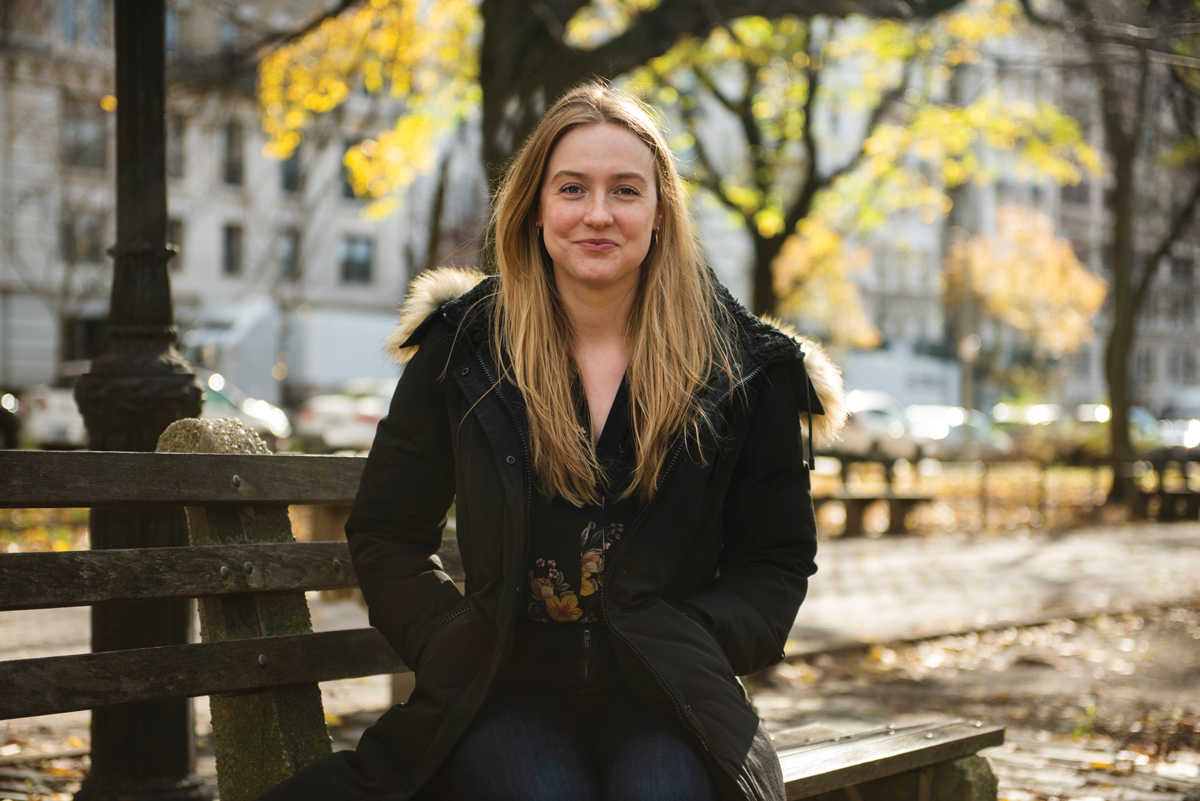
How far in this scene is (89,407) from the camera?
12.1 feet

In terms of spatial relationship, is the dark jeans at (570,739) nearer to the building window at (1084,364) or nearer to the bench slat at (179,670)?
the bench slat at (179,670)

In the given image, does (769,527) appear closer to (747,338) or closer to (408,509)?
(747,338)

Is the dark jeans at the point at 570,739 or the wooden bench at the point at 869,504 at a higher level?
the dark jeans at the point at 570,739

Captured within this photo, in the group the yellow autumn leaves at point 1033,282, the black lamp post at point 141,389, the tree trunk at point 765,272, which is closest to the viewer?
the black lamp post at point 141,389

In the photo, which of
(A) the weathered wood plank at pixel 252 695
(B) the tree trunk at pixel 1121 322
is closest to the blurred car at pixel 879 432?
(B) the tree trunk at pixel 1121 322

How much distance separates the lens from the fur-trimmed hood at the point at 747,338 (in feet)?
8.70

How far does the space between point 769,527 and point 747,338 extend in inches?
16.6

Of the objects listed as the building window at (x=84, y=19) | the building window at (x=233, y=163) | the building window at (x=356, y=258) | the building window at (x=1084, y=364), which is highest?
the building window at (x=84, y=19)

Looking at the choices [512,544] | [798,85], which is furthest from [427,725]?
[798,85]

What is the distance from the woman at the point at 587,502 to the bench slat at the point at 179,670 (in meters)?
0.24

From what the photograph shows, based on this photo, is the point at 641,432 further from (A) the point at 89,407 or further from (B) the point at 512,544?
(A) the point at 89,407

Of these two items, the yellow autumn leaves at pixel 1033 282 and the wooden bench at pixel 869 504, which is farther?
the yellow autumn leaves at pixel 1033 282

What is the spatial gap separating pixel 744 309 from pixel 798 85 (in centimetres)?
1558

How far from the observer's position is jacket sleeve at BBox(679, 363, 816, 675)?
2479 millimetres
